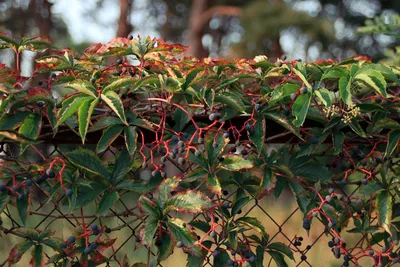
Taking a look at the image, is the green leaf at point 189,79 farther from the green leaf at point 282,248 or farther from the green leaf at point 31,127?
the green leaf at point 282,248

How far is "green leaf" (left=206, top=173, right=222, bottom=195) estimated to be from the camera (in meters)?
1.32

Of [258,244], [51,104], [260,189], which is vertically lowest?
[258,244]

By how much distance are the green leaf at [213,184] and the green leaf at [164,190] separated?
8cm

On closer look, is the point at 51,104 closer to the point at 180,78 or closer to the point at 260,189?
the point at 180,78

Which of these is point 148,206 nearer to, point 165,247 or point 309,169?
point 165,247

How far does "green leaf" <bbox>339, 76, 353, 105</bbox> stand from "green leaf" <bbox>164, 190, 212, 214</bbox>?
39 centimetres

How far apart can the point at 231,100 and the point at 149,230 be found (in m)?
0.35

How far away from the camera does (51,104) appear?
1275mm

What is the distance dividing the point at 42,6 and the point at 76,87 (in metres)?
12.1

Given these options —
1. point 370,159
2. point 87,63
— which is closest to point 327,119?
point 370,159

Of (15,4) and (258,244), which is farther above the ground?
(258,244)

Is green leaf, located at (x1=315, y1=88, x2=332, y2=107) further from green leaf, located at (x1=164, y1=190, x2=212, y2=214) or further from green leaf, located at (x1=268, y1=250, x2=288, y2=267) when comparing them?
green leaf, located at (x1=268, y1=250, x2=288, y2=267)

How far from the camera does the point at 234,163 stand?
1.34 metres

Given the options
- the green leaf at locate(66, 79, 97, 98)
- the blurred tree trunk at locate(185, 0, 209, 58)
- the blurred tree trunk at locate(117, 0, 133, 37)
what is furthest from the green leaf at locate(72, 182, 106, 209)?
the blurred tree trunk at locate(117, 0, 133, 37)
